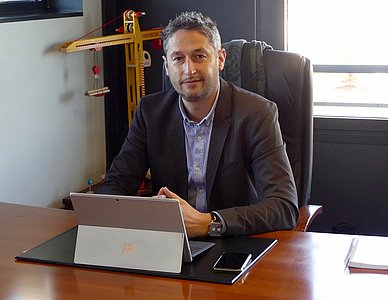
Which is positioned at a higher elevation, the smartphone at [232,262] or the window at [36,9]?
the window at [36,9]

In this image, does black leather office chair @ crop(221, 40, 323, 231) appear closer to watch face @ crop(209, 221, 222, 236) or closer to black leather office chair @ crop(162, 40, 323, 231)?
black leather office chair @ crop(162, 40, 323, 231)

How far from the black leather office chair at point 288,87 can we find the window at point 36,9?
1079 mm

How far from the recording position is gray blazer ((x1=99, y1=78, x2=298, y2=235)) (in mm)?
2021

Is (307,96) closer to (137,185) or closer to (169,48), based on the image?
(169,48)

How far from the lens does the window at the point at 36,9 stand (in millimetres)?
3012

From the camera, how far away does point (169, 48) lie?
7.12 ft

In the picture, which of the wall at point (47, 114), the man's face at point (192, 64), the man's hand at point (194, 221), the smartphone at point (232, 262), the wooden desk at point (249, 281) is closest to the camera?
the wooden desk at point (249, 281)

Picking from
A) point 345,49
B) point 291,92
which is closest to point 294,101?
point 291,92

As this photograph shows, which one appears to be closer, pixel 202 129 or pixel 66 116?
pixel 202 129

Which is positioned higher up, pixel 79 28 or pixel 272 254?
pixel 79 28

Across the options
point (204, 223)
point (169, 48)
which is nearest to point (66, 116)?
Answer: point (169, 48)

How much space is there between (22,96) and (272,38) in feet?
3.86

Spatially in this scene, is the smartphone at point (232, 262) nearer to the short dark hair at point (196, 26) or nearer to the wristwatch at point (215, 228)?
the wristwatch at point (215, 228)

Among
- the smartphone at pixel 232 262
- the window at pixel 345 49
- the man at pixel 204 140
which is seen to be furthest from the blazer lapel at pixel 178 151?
the window at pixel 345 49
